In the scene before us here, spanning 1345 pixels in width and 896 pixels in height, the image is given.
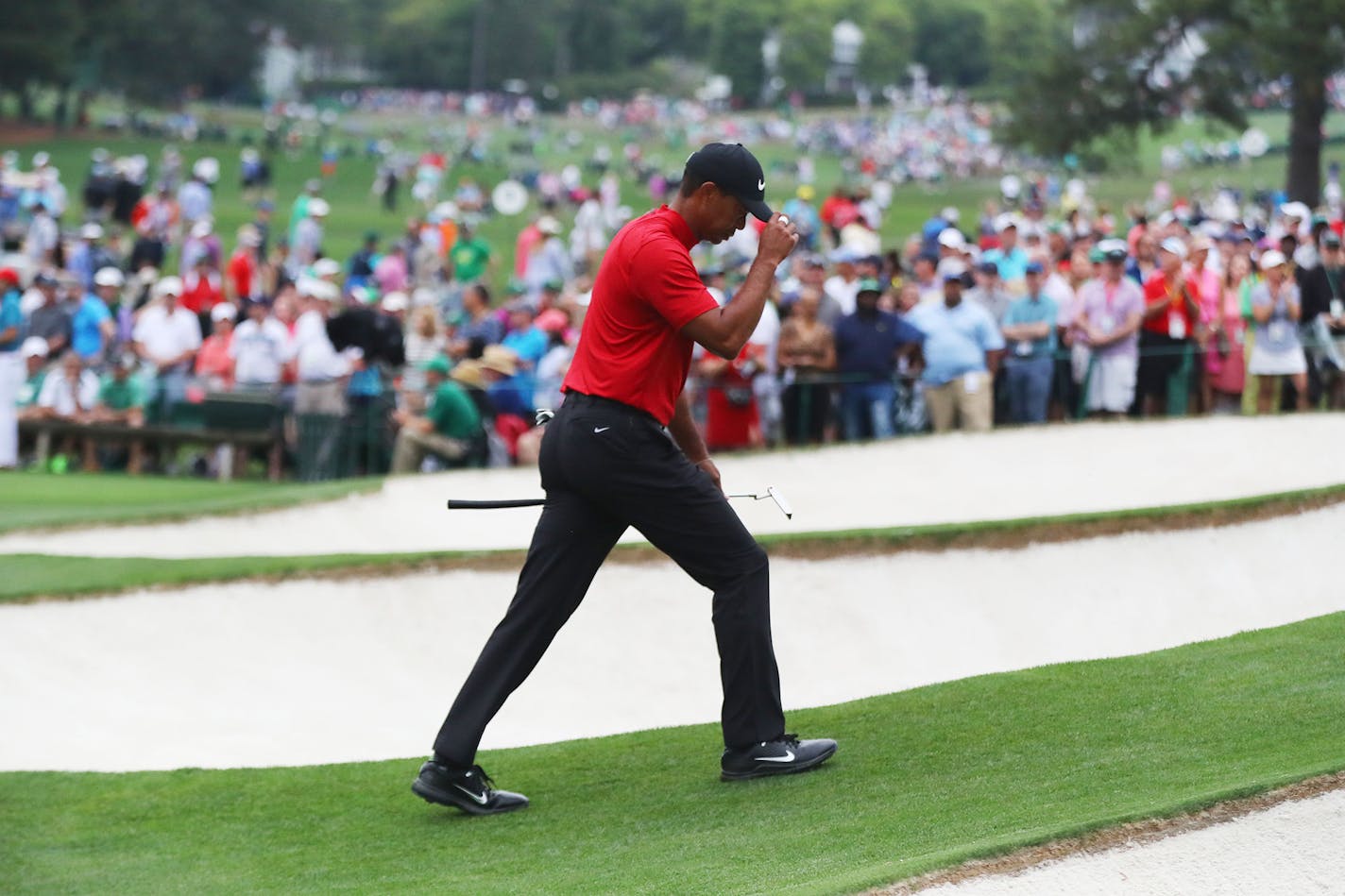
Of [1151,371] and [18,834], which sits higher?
[1151,371]

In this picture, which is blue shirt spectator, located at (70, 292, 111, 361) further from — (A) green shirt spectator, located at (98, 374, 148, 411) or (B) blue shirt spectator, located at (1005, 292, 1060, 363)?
(B) blue shirt spectator, located at (1005, 292, 1060, 363)

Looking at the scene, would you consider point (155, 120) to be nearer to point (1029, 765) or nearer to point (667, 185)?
point (667, 185)

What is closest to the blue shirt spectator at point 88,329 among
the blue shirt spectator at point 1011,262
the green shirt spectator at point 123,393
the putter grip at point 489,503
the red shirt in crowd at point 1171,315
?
the green shirt spectator at point 123,393

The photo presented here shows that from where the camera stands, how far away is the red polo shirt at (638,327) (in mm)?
6816

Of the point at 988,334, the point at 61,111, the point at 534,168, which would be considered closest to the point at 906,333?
the point at 988,334

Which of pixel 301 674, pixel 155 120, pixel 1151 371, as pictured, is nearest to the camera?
pixel 301 674

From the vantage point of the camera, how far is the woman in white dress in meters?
17.7

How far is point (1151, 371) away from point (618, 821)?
40.9 ft

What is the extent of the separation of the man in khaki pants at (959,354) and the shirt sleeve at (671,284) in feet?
36.2

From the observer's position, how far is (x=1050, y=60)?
39.9 metres

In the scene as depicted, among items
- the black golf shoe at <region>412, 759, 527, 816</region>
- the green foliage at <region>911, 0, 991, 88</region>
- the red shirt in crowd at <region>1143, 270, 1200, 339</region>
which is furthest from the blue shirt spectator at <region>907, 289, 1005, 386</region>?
the green foliage at <region>911, 0, 991, 88</region>

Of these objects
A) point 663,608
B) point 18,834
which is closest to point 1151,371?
point 663,608

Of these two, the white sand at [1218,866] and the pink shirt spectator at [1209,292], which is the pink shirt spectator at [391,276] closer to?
the pink shirt spectator at [1209,292]

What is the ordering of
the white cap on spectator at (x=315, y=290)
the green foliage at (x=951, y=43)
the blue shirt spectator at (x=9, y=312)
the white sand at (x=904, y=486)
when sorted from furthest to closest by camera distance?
the green foliage at (x=951, y=43) → the blue shirt spectator at (x=9, y=312) → the white cap on spectator at (x=315, y=290) → the white sand at (x=904, y=486)
